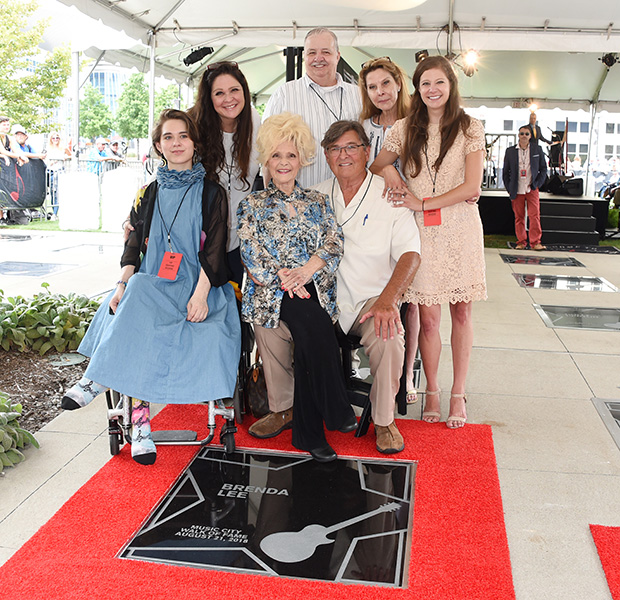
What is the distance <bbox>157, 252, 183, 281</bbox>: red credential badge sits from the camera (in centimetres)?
290

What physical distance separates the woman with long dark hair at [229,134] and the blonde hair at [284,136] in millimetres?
247

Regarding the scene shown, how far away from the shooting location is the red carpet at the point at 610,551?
2.00m

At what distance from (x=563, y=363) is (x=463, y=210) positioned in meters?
1.73

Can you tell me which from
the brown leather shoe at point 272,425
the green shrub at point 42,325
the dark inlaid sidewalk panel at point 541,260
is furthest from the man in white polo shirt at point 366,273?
the dark inlaid sidewalk panel at point 541,260

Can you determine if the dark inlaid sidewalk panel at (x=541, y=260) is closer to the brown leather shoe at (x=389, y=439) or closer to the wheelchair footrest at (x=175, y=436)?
the brown leather shoe at (x=389, y=439)

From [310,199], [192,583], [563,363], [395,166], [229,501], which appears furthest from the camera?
[563,363]

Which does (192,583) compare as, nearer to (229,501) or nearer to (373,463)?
(229,501)

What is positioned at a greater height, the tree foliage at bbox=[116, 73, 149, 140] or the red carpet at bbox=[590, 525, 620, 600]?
the tree foliage at bbox=[116, 73, 149, 140]

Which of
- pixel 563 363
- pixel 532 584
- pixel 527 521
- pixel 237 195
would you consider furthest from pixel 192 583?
pixel 563 363

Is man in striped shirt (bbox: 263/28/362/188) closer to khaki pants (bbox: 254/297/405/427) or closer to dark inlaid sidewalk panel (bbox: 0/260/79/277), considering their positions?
khaki pants (bbox: 254/297/405/427)

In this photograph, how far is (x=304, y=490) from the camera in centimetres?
258

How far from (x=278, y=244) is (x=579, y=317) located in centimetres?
367

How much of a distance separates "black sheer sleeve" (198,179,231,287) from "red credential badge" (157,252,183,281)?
102 mm

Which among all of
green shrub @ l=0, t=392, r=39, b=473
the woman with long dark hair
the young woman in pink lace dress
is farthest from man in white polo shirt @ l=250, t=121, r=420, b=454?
green shrub @ l=0, t=392, r=39, b=473
